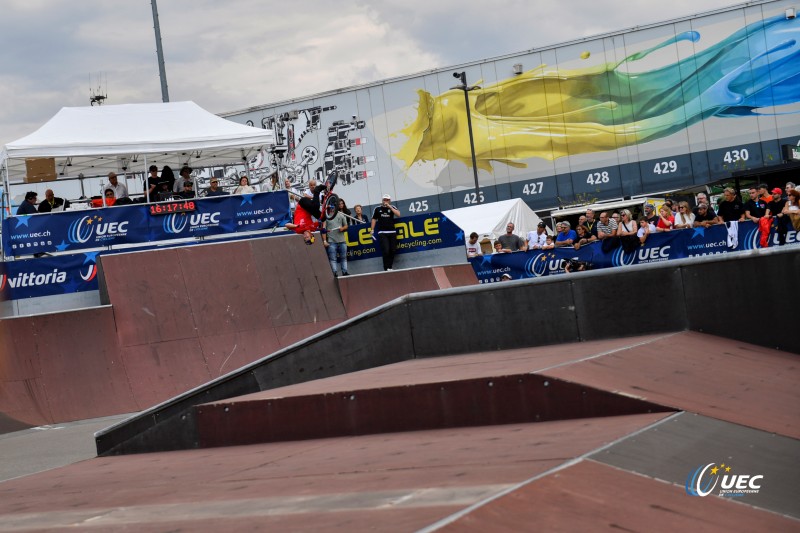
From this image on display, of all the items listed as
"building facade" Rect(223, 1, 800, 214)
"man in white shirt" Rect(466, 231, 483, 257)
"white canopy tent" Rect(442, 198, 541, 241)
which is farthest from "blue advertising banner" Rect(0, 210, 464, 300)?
"building facade" Rect(223, 1, 800, 214)

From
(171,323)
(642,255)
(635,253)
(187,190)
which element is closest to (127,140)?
(187,190)

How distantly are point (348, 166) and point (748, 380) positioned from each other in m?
37.1

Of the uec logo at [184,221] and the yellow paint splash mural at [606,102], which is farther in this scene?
the yellow paint splash mural at [606,102]

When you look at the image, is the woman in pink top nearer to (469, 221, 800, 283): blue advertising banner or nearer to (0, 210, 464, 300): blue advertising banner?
(469, 221, 800, 283): blue advertising banner

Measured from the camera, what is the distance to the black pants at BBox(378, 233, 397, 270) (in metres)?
19.7

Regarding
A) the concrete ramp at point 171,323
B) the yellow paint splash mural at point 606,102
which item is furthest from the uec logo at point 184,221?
the yellow paint splash mural at point 606,102

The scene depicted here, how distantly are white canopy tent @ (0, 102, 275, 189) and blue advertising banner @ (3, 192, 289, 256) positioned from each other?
5.77 ft

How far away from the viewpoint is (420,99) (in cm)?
4200

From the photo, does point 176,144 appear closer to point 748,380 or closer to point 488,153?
point 748,380

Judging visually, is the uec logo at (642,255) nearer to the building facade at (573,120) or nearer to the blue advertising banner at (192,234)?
the blue advertising banner at (192,234)

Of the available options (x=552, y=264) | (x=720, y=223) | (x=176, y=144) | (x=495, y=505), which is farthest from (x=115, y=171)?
(x=495, y=505)

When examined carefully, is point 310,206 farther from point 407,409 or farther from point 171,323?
point 407,409

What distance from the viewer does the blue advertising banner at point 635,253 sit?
577 inches

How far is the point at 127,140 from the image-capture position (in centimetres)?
1959
